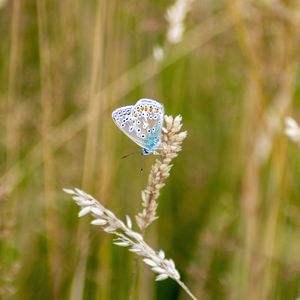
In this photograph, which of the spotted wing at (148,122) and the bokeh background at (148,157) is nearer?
the spotted wing at (148,122)

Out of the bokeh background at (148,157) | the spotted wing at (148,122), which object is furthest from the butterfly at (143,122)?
the bokeh background at (148,157)

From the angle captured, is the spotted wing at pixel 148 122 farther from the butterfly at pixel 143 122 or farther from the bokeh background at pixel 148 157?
the bokeh background at pixel 148 157

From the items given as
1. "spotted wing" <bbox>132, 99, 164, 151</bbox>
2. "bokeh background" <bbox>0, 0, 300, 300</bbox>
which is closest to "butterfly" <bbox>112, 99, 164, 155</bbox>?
"spotted wing" <bbox>132, 99, 164, 151</bbox>

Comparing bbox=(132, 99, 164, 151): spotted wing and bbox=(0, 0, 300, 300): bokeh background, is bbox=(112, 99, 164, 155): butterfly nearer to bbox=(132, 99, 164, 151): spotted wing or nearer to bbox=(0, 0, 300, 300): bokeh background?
bbox=(132, 99, 164, 151): spotted wing

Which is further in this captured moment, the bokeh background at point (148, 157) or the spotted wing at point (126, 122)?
the bokeh background at point (148, 157)

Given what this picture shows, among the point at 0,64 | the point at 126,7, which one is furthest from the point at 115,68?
the point at 0,64

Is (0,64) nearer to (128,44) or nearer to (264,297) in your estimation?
(128,44)

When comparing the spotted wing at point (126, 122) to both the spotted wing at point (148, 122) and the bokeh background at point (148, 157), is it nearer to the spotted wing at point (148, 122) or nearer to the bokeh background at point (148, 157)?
the spotted wing at point (148, 122)
